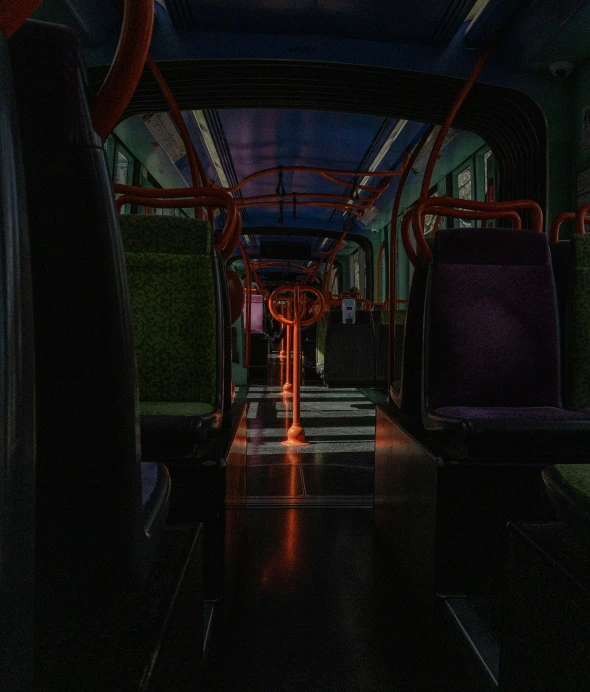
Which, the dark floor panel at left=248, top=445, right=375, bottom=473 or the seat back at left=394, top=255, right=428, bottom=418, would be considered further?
the dark floor panel at left=248, top=445, right=375, bottom=473

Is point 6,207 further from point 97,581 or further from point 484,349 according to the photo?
point 484,349

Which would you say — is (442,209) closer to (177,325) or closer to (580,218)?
(580,218)

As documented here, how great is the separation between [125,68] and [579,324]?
1.77 meters

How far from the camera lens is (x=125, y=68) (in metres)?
0.53

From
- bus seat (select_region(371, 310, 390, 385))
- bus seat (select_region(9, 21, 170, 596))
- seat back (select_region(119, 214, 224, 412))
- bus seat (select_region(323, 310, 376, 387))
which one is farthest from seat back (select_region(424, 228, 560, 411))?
bus seat (select_region(371, 310, 390, 385))

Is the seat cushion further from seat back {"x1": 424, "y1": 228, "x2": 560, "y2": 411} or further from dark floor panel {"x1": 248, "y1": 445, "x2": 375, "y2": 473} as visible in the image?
dark floor panel {"x1": 248, "y1": 445, "x2": 375, "y2": 473}

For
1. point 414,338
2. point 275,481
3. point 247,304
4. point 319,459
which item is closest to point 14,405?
point 414,338

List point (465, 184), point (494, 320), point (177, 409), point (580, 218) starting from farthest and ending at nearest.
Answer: point (465, 184) → point (580, 218) → point (494, 320) → point (177, 409)

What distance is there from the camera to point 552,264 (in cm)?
192

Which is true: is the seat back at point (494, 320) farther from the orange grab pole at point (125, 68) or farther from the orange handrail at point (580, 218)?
the orange grab pole at point (125, 68)

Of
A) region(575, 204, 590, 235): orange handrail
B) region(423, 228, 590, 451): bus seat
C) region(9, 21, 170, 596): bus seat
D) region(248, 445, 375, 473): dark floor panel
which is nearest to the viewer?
region(9, 21, 170, 596): bus seat

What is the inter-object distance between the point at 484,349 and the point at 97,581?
152 centimetres

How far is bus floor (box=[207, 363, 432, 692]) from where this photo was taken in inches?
49.3

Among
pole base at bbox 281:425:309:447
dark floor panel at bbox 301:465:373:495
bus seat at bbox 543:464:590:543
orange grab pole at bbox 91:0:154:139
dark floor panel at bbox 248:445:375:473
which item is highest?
orange grab pole at bbox 91:0:154:139
